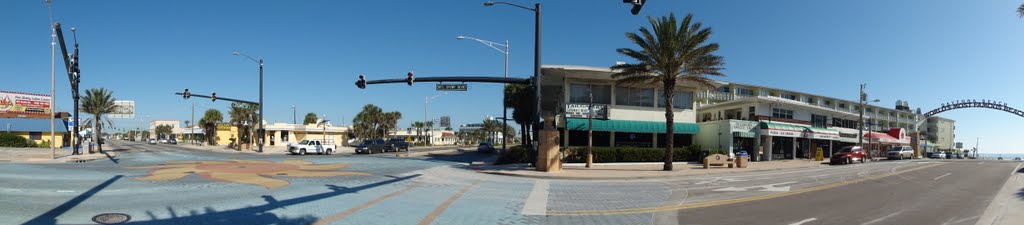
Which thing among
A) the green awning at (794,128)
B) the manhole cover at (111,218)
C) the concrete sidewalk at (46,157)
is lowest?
the concrete sidewalk at (46,157)

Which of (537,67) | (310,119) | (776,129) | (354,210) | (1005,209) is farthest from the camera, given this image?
(310,119)

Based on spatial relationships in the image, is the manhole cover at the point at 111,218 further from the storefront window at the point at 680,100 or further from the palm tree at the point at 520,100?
the palm tree at the point at 520,100

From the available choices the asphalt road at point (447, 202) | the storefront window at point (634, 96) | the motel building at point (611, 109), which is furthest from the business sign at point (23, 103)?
the storefront window at point (634, 96)

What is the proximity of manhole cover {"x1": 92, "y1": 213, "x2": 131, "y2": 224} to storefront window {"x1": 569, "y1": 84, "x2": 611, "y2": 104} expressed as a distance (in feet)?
85.9

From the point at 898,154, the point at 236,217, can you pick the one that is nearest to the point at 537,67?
the point at 236,217

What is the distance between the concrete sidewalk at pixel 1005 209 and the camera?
33.0ft

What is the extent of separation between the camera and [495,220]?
9609mm

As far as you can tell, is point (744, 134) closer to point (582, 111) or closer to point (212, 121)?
point (582, 111)

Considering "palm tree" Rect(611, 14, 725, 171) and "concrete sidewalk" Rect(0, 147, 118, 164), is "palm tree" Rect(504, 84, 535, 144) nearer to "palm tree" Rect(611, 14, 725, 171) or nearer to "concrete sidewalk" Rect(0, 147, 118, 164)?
"palm tree" Rect(611, 14, 725, 171)

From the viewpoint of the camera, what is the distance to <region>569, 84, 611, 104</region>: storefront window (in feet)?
108

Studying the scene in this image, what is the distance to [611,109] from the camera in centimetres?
3353

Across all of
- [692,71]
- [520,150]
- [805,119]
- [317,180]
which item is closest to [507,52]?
[520,150]

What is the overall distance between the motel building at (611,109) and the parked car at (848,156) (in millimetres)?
11108

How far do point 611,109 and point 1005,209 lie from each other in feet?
73.6
